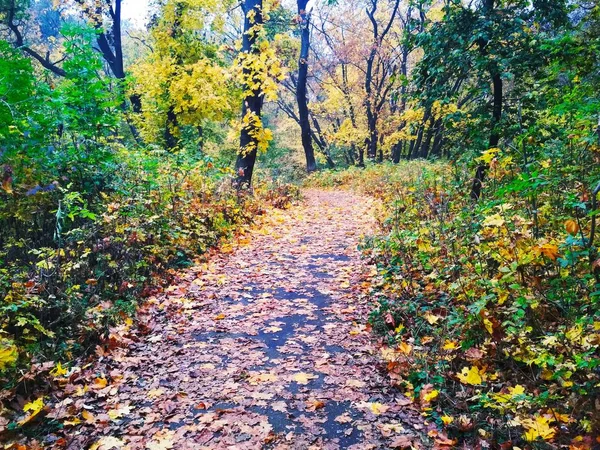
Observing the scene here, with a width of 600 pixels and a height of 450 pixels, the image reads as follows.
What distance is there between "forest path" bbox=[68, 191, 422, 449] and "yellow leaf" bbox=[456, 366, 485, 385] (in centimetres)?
49

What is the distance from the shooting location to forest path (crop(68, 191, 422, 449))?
119 inches

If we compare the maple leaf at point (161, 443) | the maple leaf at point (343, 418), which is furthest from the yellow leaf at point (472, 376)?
the maple leaf at point (161, 443)

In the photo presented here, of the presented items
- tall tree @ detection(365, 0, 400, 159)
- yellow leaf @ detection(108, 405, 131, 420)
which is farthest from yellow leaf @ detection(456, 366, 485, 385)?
tall tree @ detection(365, 0, 400, 159)

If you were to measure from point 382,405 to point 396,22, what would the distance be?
90.6ft

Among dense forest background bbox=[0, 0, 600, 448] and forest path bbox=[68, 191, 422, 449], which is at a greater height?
dense forest background bbox=[0, 0, 600, 448]

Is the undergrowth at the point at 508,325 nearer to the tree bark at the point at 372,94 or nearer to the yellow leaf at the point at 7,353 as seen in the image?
the yellow leaf at the point at 7,353

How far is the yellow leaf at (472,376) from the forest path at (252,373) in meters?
0.49

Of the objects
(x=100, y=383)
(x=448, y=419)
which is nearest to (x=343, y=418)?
(x=448, y=419)

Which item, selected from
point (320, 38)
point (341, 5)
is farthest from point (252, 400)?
point (320, 38)

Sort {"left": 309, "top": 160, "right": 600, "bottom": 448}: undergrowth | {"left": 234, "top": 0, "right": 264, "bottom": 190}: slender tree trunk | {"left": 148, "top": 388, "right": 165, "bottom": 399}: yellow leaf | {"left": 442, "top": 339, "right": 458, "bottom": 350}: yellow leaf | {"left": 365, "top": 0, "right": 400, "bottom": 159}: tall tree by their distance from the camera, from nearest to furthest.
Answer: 1. {"left": 309, "top": 160, "right": 600, "bottom": 448}: undergrowth
2. {"left": 442, "top": 339, "right": 458, "bottom": 350}: yellow leaf
3. {"left": 148, "top": 388, "right": 165, "bottom": 399}: yellow leaf
4. {"left": 234, "top": 0, "right": 264, "bottom": 190}: slender tree trunk
5. {"left": 365, "top": 0, "right": 400, "bottom": 159}: tall tree

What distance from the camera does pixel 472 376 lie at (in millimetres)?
2951

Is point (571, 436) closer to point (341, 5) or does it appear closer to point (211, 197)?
point (211, 197)

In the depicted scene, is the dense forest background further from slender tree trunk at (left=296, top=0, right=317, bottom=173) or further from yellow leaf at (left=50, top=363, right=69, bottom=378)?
slender tree trunk at (left=296, top=0, right=317, bottom=173)

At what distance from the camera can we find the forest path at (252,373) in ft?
9.91
